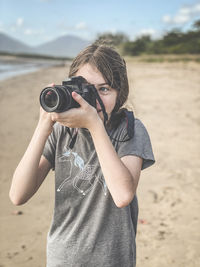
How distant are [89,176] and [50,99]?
39 cm

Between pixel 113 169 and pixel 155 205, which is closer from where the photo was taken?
pixel 113 169

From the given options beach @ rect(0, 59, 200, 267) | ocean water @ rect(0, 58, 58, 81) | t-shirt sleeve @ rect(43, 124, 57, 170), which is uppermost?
t-shirt sleeve @ rect(43, 124, 57, 170)

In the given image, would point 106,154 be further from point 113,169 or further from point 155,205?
point 155,205

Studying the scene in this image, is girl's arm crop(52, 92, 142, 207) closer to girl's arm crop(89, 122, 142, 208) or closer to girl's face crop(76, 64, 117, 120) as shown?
girl's arm crop(89, 122, 142, 208)

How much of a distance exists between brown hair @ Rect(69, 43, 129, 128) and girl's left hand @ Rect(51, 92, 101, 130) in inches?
8.4

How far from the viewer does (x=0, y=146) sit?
5.11m

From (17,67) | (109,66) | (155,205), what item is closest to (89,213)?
(109,66)

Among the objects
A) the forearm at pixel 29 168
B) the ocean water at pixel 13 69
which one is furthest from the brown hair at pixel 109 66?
the ocean water at pixel 13 69

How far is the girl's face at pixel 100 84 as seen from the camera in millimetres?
1238

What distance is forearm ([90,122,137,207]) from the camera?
1.06 meters

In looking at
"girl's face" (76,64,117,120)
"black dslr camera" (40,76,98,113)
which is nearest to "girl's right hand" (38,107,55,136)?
"black dslr camera" (40,76,98,113)

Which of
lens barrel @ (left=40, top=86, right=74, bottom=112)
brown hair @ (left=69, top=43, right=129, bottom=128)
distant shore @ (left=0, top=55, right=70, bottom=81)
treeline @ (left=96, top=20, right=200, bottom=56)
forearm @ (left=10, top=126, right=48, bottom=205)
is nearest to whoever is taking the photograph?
lens barrel @ (left=40, top=86, right=74, bottom=112)

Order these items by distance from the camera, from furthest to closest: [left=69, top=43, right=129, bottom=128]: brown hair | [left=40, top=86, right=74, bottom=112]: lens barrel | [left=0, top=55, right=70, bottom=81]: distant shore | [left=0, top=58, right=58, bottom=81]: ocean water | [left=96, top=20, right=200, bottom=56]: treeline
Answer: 1. [left=96, top=20, right=200, bottom=56]: treeline
2. [left=0, top=55, right=70, bottom=81]: distant shore
3. [left=0, top=58, right=58, bottom=81]: ocean water
4. [left=69, top=43, right=129, bottom=128]: brown hair
5. [left=40, top=86, right=74, bottom=112]: lens barrel

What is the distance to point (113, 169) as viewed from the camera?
106 centimetres
